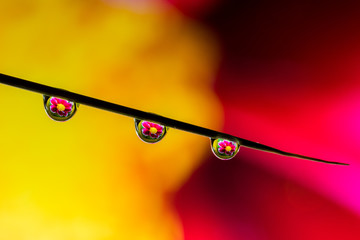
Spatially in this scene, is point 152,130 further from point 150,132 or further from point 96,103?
point 96,103

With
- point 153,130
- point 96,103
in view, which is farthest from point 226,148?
point 96,103

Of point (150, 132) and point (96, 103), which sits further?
point (150, 132)

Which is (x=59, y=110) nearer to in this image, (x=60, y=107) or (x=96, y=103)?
(x=60, y=107)

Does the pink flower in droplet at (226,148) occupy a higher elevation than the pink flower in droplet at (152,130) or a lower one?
higher

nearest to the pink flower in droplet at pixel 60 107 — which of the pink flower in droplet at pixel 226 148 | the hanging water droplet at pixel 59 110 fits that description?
the hanging water droplet at pixel 59 110

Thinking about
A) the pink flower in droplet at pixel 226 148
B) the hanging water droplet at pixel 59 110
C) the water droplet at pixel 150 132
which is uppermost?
the pink flower in droplet at pixel 226 148

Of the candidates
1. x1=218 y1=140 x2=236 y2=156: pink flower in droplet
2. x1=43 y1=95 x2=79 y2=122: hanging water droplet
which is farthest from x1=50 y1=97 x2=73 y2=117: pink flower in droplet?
x1=218 y1=140 x2=236 y2=156: pink flower in droplet

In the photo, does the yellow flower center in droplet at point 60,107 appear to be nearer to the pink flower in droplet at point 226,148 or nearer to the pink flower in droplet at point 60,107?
the pink flower in droplet at point 60,107
